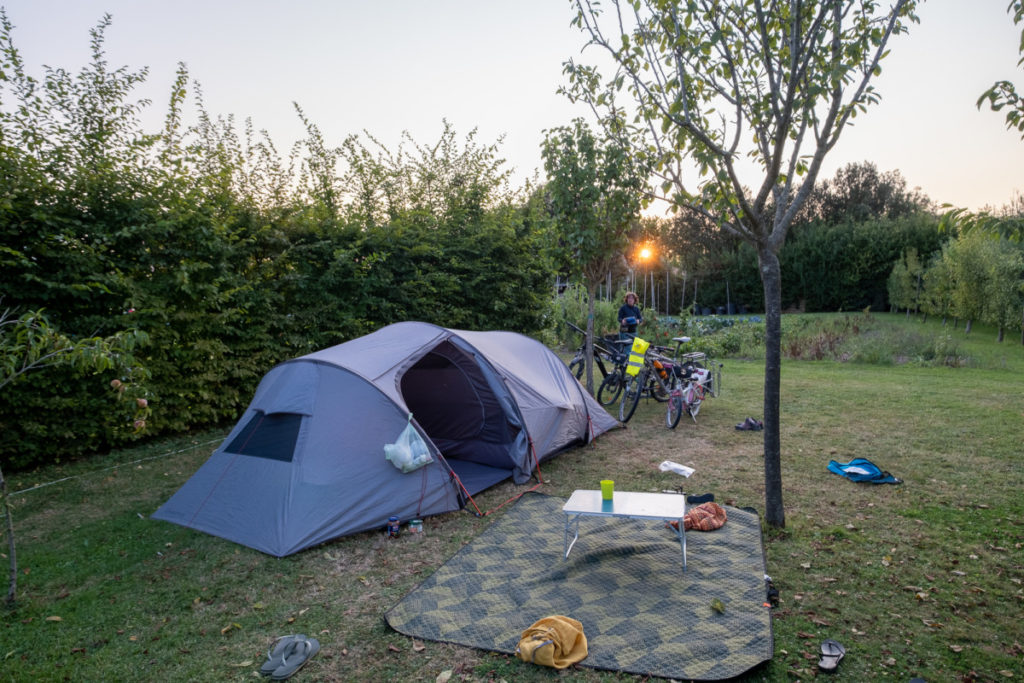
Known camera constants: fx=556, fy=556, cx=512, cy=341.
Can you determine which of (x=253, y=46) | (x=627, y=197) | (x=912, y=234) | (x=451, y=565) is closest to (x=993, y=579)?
(x=451, y=565)

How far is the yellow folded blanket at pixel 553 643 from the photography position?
8.33 feet

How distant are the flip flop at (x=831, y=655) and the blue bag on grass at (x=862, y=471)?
2.75 m

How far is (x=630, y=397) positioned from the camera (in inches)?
289

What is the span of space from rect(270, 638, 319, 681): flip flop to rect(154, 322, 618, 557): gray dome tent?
1.02 metres

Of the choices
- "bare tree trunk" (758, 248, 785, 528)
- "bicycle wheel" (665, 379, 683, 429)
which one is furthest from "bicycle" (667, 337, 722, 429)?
"bare tree trunk" (758, 248, 785, 528)

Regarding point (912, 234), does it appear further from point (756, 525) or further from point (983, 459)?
point (756, 525)

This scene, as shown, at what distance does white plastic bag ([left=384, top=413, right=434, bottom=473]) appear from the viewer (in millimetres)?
4148

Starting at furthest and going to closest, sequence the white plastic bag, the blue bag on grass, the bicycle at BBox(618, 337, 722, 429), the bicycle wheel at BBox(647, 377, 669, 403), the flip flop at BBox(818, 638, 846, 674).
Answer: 1. the bicycle wheel at BBox(647, 377, 669, 403)
2. the bicycle at BBox(618, 337, 722, 429)
3. the blue bag on grass
4. the white plastic bag
5. the flip flop at BBox(818, 638, 846, 674)

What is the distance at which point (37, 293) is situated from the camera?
16.9ft

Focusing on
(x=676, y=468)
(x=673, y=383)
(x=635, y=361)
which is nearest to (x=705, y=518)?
(x=676, y=468)

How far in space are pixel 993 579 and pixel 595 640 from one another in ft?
7.97

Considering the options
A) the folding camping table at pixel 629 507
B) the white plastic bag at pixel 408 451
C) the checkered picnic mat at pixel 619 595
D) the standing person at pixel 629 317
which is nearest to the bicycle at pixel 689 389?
the standing person at pixel 629 317

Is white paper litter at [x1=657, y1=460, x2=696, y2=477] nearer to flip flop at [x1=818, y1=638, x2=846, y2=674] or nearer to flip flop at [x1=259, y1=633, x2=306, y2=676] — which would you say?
flip flop at [x1=818, y1=638, x2=846, y2=674]

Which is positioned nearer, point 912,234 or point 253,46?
point 253,46
